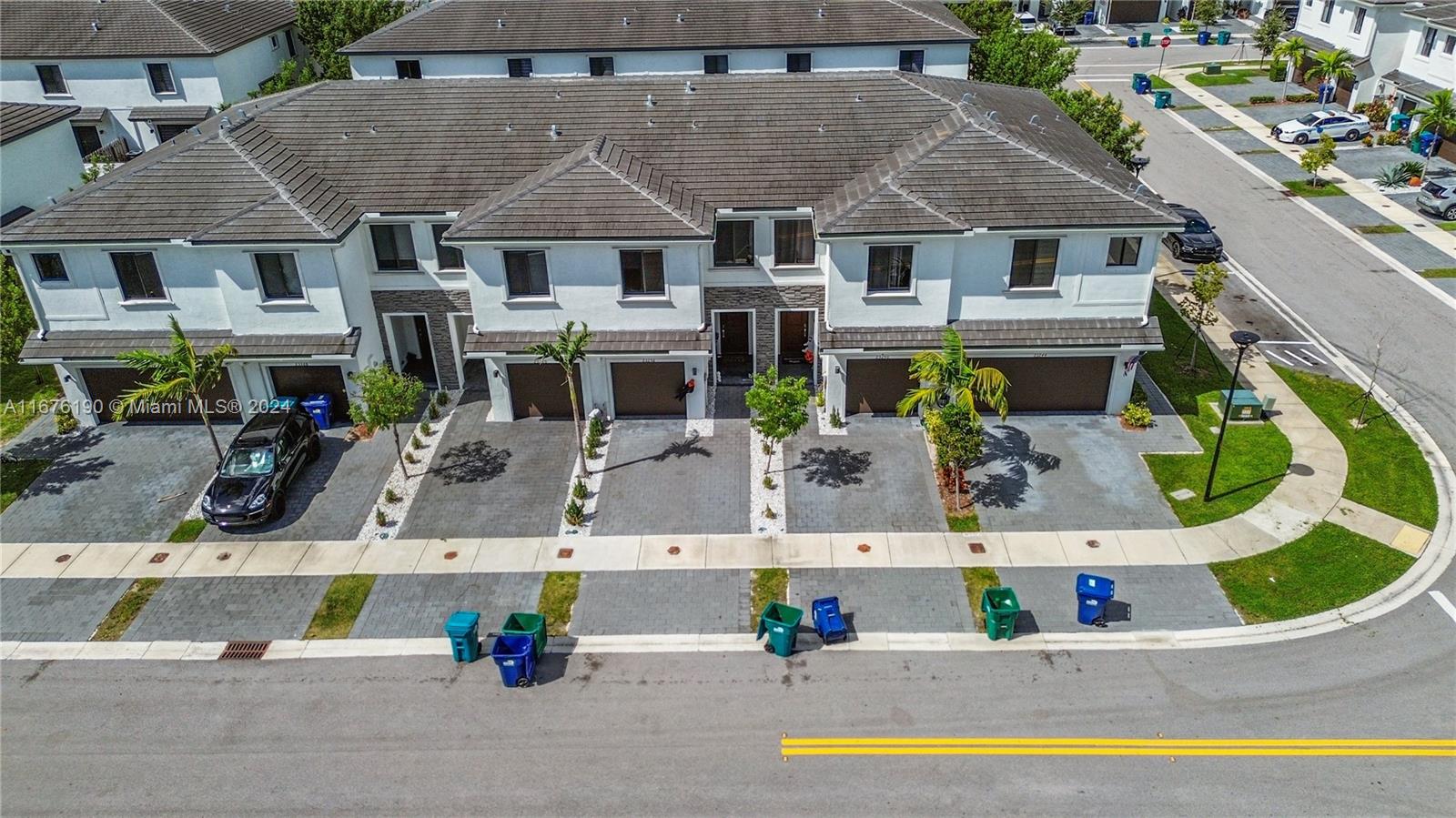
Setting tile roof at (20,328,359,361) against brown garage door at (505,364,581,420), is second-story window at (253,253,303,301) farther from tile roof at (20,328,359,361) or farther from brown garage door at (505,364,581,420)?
brown garage door at (505,364,581,420)

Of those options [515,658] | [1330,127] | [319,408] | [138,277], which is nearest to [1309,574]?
[515,658]

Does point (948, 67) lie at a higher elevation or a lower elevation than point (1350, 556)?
higher

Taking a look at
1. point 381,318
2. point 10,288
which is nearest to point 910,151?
point 381,318

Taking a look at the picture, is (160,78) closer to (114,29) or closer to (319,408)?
(114,29)

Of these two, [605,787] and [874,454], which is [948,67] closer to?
[874,454]

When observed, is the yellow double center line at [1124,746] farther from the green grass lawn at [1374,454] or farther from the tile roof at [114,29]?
the tile roof at [114,29]

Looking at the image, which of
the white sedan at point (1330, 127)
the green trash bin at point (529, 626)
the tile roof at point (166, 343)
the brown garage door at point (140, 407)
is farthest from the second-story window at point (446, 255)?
the white sedan at point (1330, 127)
